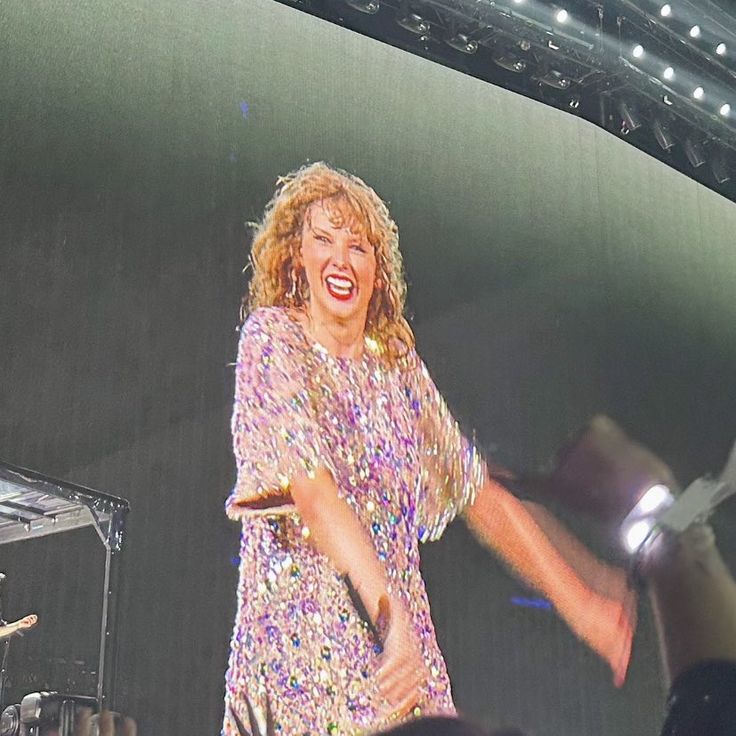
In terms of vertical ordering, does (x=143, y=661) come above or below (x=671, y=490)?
below

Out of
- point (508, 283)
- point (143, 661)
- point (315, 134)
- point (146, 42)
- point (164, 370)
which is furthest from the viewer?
point (508, 283)

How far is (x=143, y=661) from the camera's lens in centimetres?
348

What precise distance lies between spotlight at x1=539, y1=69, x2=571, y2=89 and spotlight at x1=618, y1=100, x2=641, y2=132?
0.35 meters

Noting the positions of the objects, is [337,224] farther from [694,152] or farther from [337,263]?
[694,152]

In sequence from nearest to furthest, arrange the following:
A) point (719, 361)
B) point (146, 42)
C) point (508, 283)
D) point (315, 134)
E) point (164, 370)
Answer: point (164, 370) < point (146, 42) < point (315, 134) < point (508, 283) < point (719, 361)

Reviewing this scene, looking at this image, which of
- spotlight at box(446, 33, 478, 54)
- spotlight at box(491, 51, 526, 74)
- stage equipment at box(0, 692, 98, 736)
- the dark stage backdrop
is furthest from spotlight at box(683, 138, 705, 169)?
stage equipment at box(0, 692, 98, 736)

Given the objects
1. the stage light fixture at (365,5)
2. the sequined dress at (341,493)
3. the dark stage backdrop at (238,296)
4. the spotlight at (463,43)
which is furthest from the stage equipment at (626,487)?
the stage light fixture at (365,5)

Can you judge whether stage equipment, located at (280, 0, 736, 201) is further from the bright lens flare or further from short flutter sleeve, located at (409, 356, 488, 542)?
the bright lens flare

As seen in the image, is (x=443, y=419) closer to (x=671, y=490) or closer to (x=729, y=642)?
(x=671, y=490)

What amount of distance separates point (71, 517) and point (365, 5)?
263cm

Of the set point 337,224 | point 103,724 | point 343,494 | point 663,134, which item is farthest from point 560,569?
point 663,134

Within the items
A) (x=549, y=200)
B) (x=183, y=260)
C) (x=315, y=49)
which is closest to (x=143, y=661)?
(x=183, y=260)

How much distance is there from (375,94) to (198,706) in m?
2.60

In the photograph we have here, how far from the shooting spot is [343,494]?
399 cm
